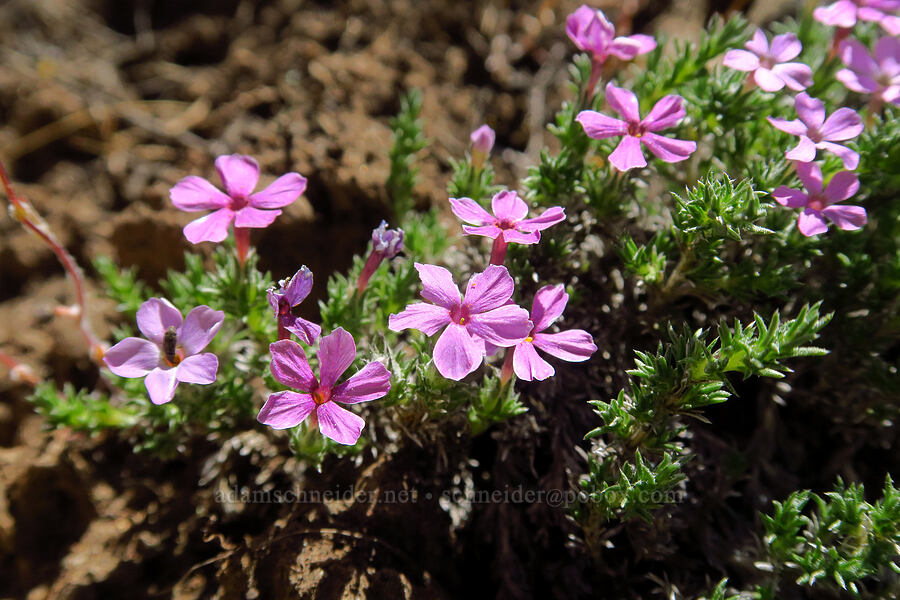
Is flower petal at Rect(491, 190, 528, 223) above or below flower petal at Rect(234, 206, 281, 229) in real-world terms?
above

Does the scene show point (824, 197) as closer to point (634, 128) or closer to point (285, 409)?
point (634, 128)

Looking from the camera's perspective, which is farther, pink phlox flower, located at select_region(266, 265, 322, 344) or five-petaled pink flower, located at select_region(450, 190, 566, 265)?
five-petaled pink flower, located at select_region(450, 190, 566, 265)

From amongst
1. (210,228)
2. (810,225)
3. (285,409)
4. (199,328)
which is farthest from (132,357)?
(810,225)

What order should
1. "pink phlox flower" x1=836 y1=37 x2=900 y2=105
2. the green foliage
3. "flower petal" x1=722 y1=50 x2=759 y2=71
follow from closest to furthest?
"flower petal" x1=722 y1=50 x2=759 y2=71 → "pink phlox flower" x1=836 y1=37 x2=900 y2=105 → the green foliage

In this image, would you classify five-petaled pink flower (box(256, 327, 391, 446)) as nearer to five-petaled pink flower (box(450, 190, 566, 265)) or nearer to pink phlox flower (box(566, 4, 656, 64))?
five-petaled pink flower (box(450, 190, 566, 265))

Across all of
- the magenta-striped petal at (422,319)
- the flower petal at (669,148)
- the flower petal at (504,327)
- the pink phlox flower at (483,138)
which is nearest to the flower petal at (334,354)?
the magenta-striped petal at (422,319)

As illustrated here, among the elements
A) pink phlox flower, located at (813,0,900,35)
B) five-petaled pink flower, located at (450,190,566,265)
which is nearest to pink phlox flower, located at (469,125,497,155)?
five-petaled pink flower, located at (450,190,566,265)

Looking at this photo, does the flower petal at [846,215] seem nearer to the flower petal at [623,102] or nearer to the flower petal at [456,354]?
the flower petal at [623,102]
